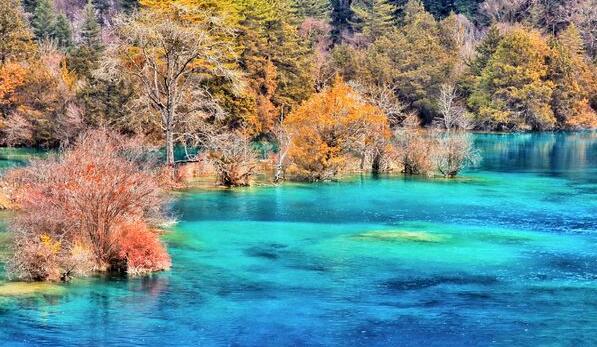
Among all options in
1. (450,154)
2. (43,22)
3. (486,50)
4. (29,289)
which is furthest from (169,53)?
(486,50)

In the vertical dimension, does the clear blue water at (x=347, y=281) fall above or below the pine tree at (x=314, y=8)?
below

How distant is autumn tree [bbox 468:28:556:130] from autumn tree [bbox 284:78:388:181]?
4981 centimetres

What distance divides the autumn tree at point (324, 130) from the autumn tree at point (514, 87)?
49808mm

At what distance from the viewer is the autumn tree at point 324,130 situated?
55.2 m

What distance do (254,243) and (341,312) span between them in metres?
10.8

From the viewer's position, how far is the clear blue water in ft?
75.1

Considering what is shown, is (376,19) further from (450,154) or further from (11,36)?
(450,154)

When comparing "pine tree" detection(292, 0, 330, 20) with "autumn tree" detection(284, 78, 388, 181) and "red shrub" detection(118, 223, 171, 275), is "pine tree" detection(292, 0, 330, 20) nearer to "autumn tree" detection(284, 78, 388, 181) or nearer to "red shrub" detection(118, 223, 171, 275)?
"autumn tree" detection(284, 78, 388, 181)

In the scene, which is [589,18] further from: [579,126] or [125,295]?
[125,295]

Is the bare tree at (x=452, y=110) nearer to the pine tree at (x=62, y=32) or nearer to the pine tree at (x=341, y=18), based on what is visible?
the pine tree at (x=341, y=18)

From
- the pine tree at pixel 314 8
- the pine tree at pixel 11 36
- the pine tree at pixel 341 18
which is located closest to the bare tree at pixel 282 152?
the pine tree at pixel 11 36

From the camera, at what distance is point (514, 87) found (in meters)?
102

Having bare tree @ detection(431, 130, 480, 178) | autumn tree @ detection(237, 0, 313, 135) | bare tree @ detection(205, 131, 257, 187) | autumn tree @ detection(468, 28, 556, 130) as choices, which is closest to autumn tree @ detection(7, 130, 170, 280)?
bare tree @ detection(205, 131, 257, 187)

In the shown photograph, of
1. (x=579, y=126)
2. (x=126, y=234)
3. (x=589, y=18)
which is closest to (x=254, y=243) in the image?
(x=126, y=234)
